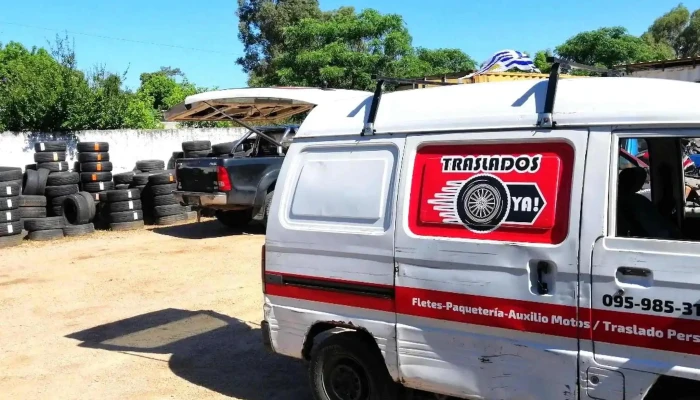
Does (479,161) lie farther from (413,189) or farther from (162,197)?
(162,197)

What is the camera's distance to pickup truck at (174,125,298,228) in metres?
11.9

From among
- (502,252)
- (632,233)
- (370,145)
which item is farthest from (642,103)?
(370,145)

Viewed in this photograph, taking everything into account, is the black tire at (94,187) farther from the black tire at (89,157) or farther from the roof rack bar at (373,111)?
the roof rack bar at (373,111)

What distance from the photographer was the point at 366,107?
439 cm

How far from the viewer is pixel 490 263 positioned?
360 centimetres

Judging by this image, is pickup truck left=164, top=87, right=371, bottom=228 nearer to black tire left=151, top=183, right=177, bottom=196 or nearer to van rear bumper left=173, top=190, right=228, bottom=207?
van rear bumper left=173, top=190, right=228, bottom=207

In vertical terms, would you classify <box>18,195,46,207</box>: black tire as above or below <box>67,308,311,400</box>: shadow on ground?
above

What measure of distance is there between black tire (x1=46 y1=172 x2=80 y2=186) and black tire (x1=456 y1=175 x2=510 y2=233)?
1188 centimetres

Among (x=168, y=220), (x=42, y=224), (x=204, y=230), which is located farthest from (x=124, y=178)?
(x=204, y=230)

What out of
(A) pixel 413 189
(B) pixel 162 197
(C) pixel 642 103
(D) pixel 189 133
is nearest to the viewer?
(C) pixel 642 103

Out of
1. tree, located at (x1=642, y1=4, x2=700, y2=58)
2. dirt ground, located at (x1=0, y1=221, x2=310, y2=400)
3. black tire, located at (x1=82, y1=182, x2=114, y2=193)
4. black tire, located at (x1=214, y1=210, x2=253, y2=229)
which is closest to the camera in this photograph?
dirt ground, located at (x1=0, y1=221, x2=310, y2=400)

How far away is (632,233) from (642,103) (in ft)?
2.18

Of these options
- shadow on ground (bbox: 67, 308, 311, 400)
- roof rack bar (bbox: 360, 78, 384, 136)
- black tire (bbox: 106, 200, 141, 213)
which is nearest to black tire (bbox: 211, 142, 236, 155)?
black tire (bbox: 106, 200, 141, 213)

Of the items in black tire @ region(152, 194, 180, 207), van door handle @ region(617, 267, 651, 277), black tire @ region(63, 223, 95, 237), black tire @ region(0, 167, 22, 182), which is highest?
black tire @ region(0, 167, 22, 182)
